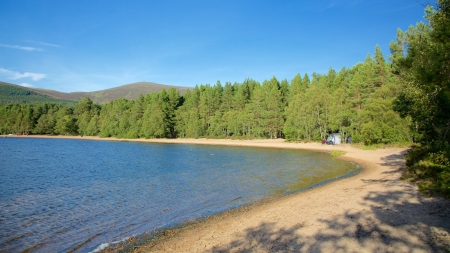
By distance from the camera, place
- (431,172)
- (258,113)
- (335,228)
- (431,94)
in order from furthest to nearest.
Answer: (258,113) < (431,172) < (431,94) < (335,228)

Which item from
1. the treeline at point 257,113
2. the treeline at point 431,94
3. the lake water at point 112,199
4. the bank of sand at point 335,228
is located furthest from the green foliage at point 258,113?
the bank of sand at point 335,228

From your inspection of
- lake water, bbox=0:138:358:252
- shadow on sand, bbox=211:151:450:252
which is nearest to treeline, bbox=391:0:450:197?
shadow on sand, bbox=211:151:450:252

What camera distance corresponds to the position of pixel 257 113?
80.4m

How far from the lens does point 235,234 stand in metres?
9.59

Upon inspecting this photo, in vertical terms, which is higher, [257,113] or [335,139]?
[257,113]

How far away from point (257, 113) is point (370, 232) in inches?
2870

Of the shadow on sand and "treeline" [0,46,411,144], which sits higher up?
"treeline" [0,46,411,144]

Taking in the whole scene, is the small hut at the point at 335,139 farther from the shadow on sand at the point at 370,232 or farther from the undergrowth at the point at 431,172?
the shadow on sand at the point at 370,232

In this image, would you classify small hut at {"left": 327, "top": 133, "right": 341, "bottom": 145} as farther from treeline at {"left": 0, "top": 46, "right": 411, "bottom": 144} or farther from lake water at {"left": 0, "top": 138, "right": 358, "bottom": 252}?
lake water at {"left": 0, "top": 138, "right": 358, "bottom": 252}

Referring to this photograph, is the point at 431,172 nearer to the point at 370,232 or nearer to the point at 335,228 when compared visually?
the point at 370,232

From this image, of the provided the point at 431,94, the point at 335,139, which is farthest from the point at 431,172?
the point at 335,139

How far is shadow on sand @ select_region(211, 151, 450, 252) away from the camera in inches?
281

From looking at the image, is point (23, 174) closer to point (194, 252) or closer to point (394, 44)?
point (194, 252)

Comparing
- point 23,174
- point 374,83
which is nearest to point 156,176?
point 23,174
